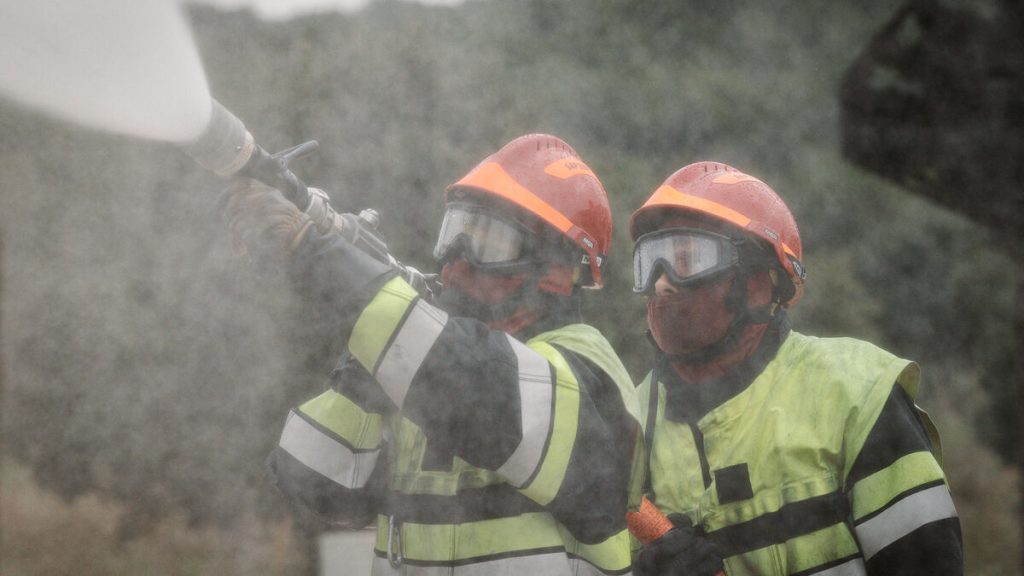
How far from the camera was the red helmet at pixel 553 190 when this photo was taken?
90.0 inches

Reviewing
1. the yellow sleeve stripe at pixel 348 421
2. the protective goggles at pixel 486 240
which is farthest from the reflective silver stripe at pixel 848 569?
the yellow sleeve stripe at pixel 348 421

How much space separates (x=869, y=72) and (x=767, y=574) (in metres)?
5.39

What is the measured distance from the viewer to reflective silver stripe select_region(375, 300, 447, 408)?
1.78 meters

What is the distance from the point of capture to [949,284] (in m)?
9.65

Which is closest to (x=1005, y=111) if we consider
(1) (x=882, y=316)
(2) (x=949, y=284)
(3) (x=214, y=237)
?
(1) (x=882, y=316)

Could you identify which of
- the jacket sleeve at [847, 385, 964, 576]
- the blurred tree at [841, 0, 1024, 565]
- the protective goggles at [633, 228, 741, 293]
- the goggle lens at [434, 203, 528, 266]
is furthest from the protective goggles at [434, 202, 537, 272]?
the blurred tree at [841, 0, 1024, 565]

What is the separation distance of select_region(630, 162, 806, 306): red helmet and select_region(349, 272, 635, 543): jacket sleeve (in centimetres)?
64

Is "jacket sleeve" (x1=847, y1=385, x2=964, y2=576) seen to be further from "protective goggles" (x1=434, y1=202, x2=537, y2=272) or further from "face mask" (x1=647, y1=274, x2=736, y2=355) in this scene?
"protective goggles" (x1=434, y1=202, x2=537, y2=272)

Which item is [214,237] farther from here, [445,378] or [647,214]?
[445,378]

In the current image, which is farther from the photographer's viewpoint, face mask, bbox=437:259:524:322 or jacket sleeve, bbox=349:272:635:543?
face mask, bbox=437:259:524:322

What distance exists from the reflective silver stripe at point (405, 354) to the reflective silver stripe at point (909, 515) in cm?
97

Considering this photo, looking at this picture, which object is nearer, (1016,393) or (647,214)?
(647,214)

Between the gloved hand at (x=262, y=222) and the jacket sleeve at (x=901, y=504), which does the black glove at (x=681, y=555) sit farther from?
the gloved hand at (x=262, y=222)

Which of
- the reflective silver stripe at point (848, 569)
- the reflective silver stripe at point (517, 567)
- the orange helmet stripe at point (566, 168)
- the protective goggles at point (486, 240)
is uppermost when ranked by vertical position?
the orange helmet stripe at point (566, 168)
